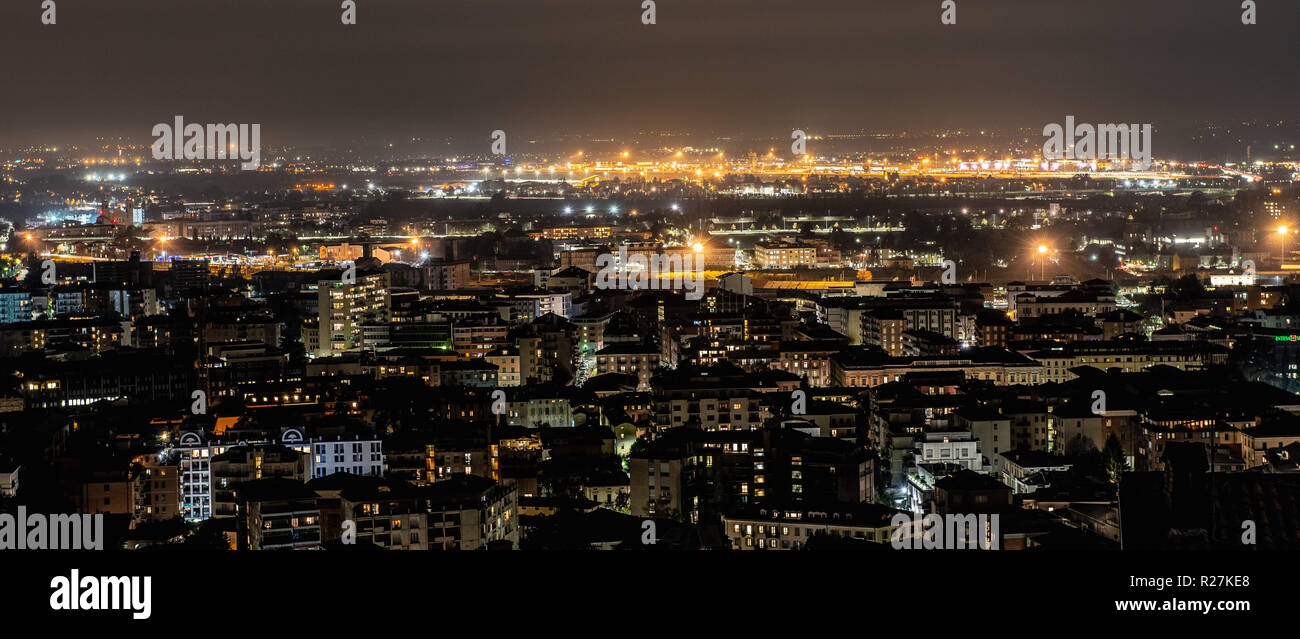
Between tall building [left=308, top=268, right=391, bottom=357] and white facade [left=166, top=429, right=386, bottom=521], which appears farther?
tall building [left=308, top=268, right=391, bottom=357]

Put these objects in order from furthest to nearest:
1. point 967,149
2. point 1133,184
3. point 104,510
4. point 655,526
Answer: point 967,149, point 1133,184, point 104,510, point 655,526

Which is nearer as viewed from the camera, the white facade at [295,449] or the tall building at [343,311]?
the white facade at [295,449]

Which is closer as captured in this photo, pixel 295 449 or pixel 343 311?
pixel 295 449

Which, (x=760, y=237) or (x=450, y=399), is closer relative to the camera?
(x=450, y=399)

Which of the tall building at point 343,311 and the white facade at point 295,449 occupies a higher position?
the tall building at point 343,311

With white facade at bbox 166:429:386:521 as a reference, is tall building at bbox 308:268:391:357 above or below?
above

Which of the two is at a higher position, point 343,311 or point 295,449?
point 343,311
